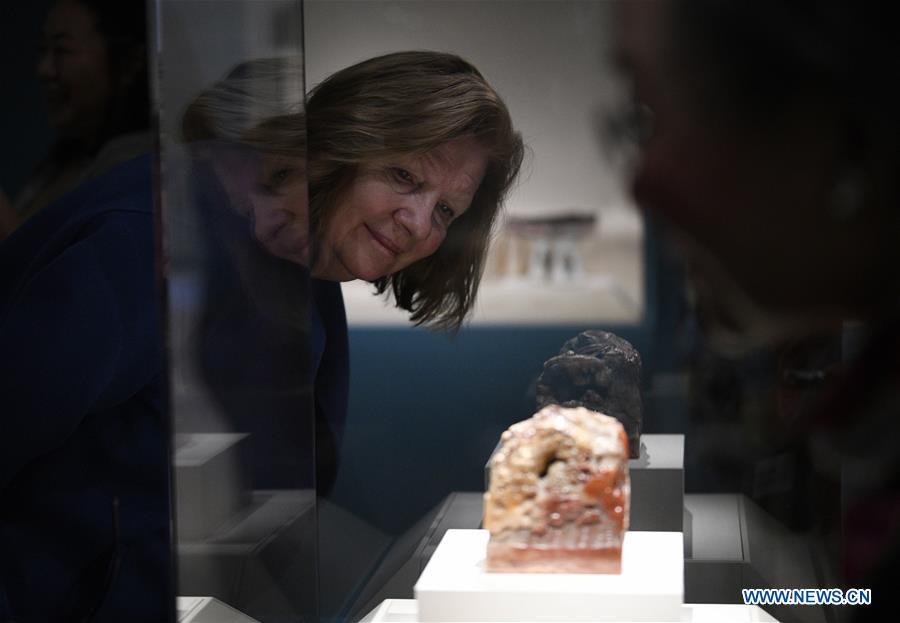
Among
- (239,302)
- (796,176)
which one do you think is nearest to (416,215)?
(239,302)

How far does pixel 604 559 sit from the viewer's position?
2.31 metres

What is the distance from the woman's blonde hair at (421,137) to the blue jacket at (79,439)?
0.50 meters

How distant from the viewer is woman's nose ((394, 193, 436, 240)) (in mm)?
2799

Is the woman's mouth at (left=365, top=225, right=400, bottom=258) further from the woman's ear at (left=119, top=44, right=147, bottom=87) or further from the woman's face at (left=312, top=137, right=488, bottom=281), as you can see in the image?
the woman's ear at (left=119, top=44, right=147, bottom=87)

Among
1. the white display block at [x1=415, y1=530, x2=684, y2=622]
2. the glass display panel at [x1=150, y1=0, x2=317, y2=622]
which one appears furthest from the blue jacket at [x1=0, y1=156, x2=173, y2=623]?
the white display block at [x1=415, y1=530, x2=684, y2=622]

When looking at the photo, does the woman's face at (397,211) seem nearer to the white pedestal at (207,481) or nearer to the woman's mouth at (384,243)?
the woman's mouth at (384,243)

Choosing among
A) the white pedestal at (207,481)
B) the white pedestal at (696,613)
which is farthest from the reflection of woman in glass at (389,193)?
the white pedestal at (696,613)

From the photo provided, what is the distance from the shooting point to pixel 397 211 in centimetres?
282

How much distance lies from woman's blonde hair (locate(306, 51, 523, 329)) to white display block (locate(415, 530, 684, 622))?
0.76 meters

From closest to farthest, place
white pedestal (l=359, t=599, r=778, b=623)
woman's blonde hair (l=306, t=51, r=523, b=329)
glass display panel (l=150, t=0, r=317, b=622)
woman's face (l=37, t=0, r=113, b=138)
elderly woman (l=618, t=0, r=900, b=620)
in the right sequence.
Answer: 1. elderly woman (l=618, t=0, r=900, b=620)
2. glass display panel (l=150, t=0, r=317, b=622)
3. white pedestal (l=359, t=599, r=778, b=623)
4. woman's blonde hair (l=306, t=51, r=523, b=329)
5. woman's face (l=37, t=0, r=113, b=138)

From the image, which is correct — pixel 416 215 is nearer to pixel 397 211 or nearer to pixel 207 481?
pixel 397 211

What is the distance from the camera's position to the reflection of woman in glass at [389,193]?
8.96 feet

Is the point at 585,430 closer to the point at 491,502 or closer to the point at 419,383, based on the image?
the point at 491,502

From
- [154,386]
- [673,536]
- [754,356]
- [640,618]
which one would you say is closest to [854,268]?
[640,618]
